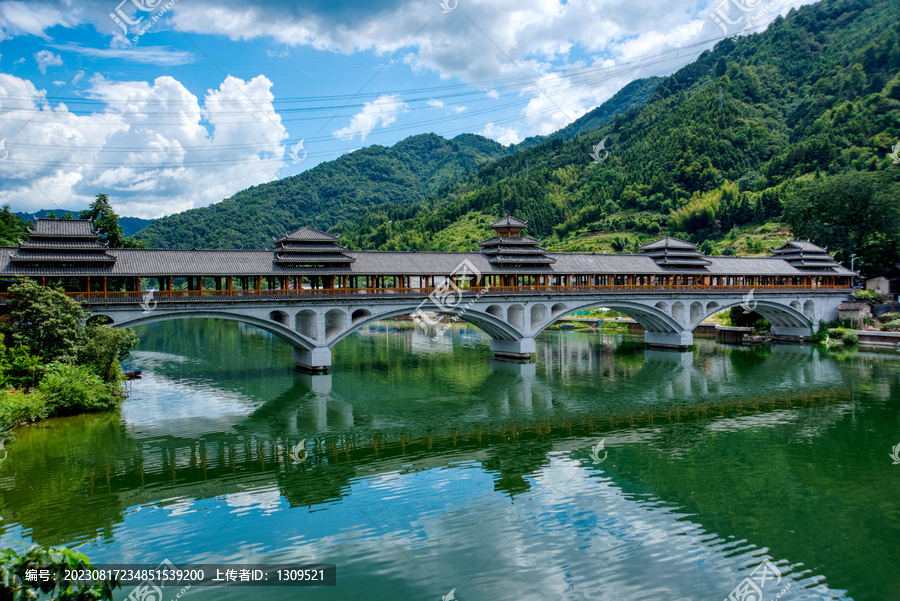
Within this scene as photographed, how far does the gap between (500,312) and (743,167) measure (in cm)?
8819

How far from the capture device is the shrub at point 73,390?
87.4ft

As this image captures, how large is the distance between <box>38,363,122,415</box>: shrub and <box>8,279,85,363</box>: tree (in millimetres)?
814

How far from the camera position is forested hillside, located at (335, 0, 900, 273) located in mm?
69062

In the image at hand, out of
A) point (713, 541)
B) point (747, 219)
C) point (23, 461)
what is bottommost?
point (713, 541)

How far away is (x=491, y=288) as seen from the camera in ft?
147

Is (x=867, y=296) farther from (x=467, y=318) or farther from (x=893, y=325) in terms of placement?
(x=467, y=318)

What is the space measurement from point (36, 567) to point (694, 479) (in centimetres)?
1961

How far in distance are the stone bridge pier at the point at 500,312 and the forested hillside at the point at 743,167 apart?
1440 cm

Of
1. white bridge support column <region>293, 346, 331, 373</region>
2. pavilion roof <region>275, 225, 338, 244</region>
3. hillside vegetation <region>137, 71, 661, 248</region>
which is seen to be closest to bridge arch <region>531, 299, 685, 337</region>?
white bridge support column <region>293, 346, 331, 373</region>

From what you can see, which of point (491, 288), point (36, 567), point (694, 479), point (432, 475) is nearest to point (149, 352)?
point (491, 288)

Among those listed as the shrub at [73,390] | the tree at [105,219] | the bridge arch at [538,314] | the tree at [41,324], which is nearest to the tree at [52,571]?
the shrub at [73,390]

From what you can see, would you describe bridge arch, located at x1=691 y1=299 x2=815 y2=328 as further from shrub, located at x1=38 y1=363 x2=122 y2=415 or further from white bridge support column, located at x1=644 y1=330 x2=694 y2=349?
shrub, located at x1=38 y1=363 x2=122 y2=415

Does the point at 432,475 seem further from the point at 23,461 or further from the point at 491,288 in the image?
the point at 491,288

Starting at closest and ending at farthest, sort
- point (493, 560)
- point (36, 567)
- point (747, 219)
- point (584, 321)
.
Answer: point (36, 567) < point (493, 560) < point (584, 321) < point (747, 219)
